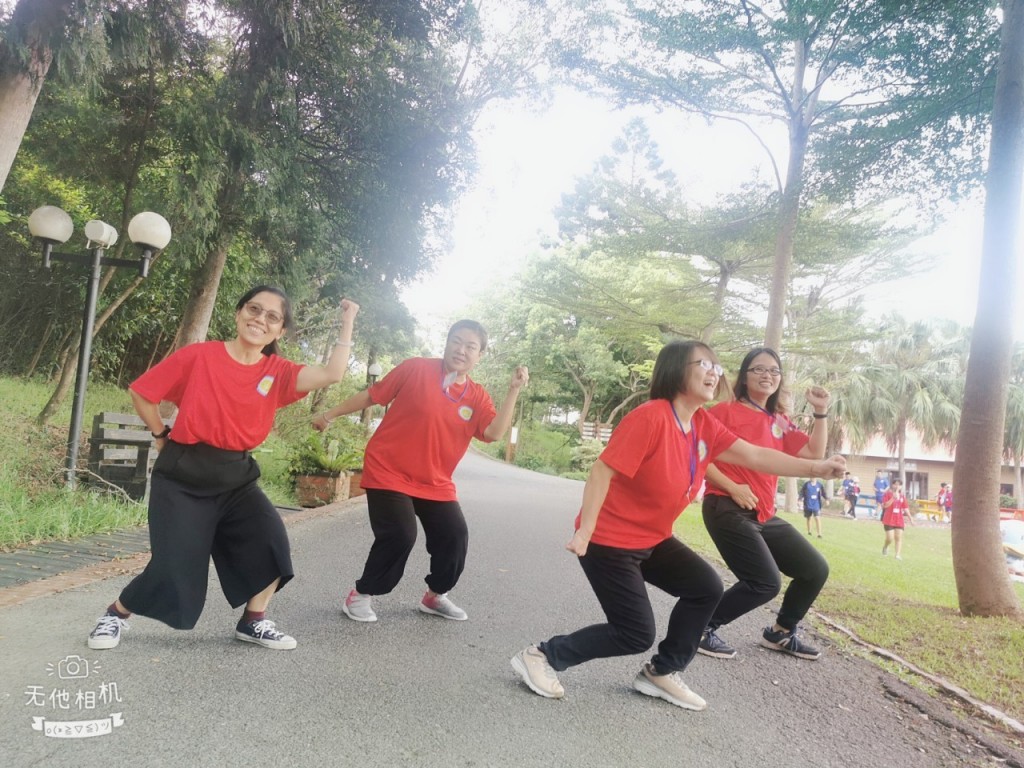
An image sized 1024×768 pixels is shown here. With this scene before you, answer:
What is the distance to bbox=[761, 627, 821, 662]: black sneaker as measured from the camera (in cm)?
477

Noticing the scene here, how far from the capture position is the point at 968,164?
9.28m

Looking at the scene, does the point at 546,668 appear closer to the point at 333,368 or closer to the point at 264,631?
the point at 264,631

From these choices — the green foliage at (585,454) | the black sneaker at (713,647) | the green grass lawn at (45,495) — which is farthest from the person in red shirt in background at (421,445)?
the green foliage at (585,454)

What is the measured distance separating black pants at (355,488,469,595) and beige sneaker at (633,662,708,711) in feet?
4.53

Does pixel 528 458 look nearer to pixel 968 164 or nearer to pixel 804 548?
pixel 968 164

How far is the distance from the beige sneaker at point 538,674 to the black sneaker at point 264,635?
1224 mm

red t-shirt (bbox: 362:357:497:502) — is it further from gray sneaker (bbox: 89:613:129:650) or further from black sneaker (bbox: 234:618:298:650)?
gray sneaker (bbox: 89:613:129:650)

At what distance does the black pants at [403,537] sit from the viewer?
4328 millimetres

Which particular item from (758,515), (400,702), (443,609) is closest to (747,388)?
(758,515)

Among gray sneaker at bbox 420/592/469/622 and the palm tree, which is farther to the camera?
the palm tree

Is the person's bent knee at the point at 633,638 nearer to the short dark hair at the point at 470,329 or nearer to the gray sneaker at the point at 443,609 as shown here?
the gray sneaker at the point at 443,609

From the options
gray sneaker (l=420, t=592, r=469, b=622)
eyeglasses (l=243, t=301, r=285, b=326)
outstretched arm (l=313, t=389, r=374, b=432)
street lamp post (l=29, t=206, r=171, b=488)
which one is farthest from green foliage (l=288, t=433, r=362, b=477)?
eyeglasses (l=243, t=301, r=285, b=326)

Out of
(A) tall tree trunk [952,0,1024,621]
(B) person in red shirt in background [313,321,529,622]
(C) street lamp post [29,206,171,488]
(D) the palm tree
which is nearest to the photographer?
(B) person in red shirt in background [313,321,529,622]

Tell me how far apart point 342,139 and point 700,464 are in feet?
29.3
